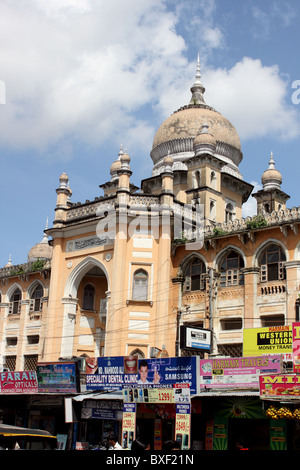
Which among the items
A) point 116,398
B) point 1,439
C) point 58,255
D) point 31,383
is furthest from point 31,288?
point 1,439

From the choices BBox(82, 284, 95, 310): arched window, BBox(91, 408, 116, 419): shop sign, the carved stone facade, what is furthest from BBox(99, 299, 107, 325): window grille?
BBox(91, 408, 116, 419): shop sign

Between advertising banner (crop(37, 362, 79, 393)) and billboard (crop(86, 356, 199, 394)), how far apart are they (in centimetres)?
75

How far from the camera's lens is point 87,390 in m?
22.2

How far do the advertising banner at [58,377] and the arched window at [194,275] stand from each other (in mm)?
6701

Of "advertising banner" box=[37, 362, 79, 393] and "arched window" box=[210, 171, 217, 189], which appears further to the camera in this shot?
"arched window" box=[210, 171, 217, 189]

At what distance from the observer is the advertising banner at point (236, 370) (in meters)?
17.5

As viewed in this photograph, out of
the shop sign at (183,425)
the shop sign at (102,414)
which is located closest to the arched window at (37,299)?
the shop sign at (102,414)

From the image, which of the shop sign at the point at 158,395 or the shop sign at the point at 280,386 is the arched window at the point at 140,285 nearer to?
the shop sign at the point at 158,395

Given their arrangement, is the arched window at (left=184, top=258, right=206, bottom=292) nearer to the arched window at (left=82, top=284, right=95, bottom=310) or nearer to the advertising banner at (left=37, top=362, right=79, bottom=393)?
the arched window at (left=82, top=284, right=95, bottom=310)

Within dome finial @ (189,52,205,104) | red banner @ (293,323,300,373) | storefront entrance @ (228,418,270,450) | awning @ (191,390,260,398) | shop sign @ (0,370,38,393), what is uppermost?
dome finial @ (189,52,205,104)

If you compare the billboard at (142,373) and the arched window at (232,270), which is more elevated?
the arched window at (232,270)

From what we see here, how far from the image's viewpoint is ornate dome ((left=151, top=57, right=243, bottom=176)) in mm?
34625

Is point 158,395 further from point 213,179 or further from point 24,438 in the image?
point 213,179
